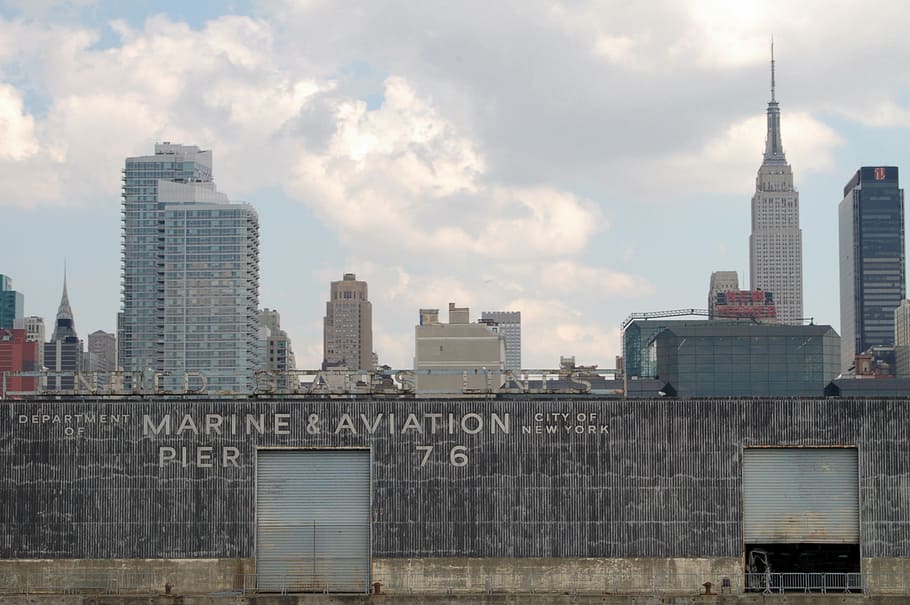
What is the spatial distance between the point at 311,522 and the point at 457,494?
7.37 metres

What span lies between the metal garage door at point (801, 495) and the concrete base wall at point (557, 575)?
8.67ft

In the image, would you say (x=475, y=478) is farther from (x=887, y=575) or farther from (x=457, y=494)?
(x=887, y=575)

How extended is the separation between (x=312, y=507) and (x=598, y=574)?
14.4 metres

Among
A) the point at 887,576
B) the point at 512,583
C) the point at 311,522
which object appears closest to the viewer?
the point at 887,576

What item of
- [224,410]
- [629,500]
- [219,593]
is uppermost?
[224,410]

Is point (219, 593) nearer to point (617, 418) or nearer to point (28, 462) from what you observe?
point (28, 462)

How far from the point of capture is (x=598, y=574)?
68875 millimetres

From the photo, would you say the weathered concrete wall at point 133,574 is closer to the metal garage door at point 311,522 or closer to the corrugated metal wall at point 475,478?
the corrugated metal wall at point 475,478

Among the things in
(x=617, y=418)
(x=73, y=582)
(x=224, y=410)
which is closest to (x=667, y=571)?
(x=617, y=418)

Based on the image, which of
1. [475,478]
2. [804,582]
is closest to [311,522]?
[475,478]

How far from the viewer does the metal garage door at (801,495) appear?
69.4m

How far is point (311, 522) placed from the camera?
69.9m

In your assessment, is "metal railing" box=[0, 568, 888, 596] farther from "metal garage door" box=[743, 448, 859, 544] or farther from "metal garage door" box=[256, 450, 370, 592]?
"metal garage door" box=[743, 448, 859, 544]

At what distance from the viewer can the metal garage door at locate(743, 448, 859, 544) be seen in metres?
69.4
